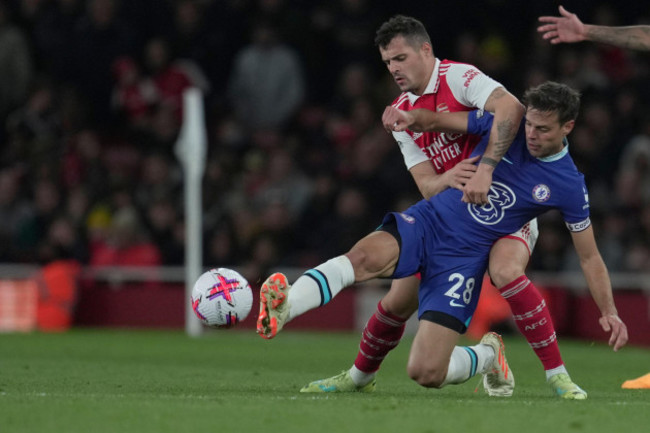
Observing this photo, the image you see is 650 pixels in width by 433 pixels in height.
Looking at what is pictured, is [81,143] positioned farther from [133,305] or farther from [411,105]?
[411,105]

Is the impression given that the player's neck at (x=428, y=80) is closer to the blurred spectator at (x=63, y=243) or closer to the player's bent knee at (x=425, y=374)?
the player's bent knee at (x=425, y=374)

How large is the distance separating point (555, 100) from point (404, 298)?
1.43 metres

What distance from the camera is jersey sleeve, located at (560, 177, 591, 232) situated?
720cm

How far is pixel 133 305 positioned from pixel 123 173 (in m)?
1.86

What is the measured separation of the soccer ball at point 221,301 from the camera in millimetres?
6469

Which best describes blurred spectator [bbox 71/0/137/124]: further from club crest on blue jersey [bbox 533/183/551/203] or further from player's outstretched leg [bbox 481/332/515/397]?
club crest on blue jersey [bbox 533/183/551/203]

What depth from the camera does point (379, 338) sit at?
7.48m

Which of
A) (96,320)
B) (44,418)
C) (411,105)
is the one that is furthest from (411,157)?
(96,320)

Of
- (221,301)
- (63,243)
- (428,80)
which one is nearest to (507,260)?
(428,80)

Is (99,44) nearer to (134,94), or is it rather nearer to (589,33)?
(134,94)

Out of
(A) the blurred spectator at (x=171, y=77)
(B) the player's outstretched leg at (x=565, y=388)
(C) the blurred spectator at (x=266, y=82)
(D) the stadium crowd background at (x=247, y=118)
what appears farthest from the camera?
(A) the blurred spectator at (x=171, y=77)

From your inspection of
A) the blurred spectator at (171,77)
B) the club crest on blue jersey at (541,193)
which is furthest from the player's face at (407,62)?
the blurred spectator at (171,77)

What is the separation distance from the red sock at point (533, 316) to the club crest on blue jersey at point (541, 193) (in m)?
0.45

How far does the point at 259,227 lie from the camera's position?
1574 cm
